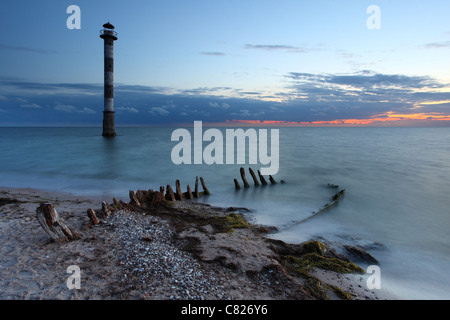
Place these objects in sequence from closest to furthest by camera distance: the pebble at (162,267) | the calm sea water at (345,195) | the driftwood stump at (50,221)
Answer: the pebble at (162,267) → the driftwood stump at (50,221) → the calm sea water at (345,195)

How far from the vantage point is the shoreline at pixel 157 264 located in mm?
4738

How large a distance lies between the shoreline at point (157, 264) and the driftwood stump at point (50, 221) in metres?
0.21

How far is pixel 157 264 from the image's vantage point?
5.51 m

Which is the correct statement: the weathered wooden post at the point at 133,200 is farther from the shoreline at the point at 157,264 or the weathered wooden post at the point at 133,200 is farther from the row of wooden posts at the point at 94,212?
the shoreline at the point at 157,264

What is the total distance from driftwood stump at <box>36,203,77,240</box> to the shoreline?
212 millimetres

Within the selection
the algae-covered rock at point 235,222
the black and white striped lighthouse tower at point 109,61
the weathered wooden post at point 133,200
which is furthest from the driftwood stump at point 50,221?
the black and white striped lighthouse tower at point 109,61

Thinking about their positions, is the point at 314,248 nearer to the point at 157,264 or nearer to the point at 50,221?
the point at 157,264

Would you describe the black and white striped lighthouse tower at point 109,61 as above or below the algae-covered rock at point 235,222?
above

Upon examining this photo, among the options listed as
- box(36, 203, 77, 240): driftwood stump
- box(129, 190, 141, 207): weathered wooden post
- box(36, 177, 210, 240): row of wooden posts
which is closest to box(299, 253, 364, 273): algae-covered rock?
box(36, 177, 210, 240): row of wooden posts

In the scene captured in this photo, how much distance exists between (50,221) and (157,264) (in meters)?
2.97

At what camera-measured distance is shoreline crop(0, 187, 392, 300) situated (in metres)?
4.74
